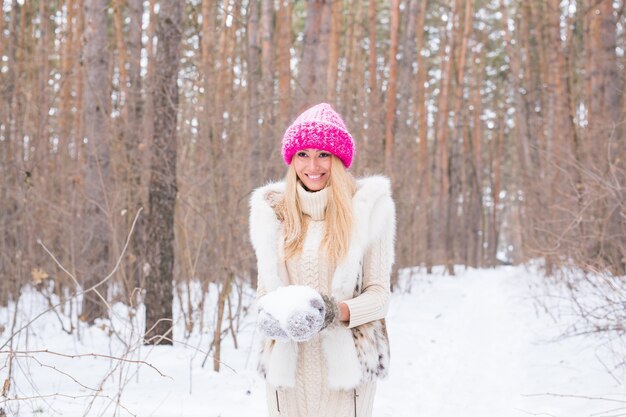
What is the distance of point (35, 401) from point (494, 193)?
2469 centimetres

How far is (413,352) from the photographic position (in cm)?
695

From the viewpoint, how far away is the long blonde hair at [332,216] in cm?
219

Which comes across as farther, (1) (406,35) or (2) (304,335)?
(1) (406,35)

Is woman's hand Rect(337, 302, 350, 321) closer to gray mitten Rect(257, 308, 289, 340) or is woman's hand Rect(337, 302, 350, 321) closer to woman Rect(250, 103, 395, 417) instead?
woman Rect(250, 103, 395, 417)

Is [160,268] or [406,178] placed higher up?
[406,178]

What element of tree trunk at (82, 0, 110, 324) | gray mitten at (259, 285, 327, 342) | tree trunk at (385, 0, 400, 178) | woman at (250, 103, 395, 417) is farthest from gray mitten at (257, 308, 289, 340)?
tree trunk at (385, 0, 400, 178)

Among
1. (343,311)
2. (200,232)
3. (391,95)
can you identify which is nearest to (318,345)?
(343,311)

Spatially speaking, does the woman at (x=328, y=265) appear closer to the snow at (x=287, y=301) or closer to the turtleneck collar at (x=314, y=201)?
the turtleneck collar at (x=314, y=201)

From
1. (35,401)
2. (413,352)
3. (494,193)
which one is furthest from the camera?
(494,193)

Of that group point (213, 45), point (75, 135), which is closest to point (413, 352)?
point (213, 45)

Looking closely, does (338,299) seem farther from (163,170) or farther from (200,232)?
(200,232)

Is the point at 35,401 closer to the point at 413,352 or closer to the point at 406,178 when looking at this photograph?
the point at 413,352

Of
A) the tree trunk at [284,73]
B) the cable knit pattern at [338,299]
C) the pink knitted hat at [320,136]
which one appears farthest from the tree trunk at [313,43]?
the cable knit pattern at [338,299]

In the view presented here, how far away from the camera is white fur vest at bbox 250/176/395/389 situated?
213cm
